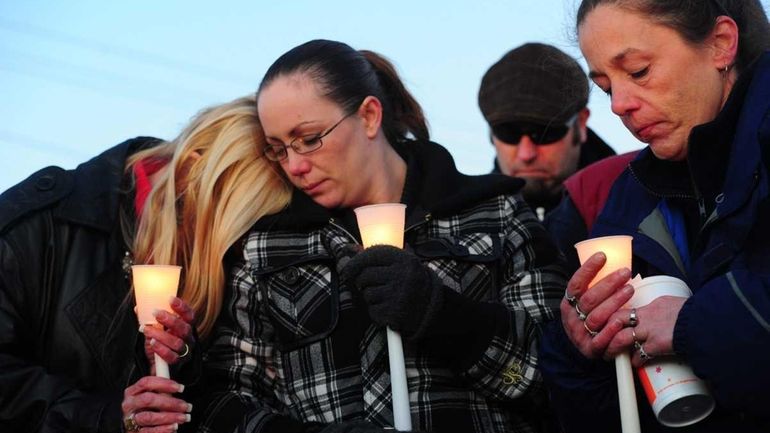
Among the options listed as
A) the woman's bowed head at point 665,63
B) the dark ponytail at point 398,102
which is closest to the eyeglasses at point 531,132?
the dark ponytail at point 398,102

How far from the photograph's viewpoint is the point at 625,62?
11.5 feet

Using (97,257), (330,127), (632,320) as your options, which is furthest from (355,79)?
(632,320)

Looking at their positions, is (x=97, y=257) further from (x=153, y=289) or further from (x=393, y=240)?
(x=393, y=240)

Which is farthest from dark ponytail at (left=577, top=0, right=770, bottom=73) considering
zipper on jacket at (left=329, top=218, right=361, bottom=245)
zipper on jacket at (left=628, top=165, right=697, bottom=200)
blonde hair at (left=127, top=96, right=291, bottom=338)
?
blonde hair at (left=127, top=96, right=291, bottom=338)

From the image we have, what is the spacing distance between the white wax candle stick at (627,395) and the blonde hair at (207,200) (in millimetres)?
1676

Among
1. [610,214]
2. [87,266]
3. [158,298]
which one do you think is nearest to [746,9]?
[610,214]

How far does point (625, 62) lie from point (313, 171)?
135 centimetres

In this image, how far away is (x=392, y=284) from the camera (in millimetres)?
3623

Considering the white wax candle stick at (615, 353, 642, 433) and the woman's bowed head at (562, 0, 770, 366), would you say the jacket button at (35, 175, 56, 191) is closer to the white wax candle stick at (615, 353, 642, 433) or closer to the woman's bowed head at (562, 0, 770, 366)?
the woman's bowed head at (562, 0, 770, 366)

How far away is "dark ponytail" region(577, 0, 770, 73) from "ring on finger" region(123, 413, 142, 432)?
1981mm

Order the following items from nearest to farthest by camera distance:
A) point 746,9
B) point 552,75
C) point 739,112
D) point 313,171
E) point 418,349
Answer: point 739,112
point 746,9
point 418,349
point 313,171
point 552,75

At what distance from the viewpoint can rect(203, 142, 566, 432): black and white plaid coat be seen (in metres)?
4.02

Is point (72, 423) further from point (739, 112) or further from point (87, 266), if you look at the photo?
point (739, 112)

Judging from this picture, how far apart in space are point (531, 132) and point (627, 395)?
2.97m
